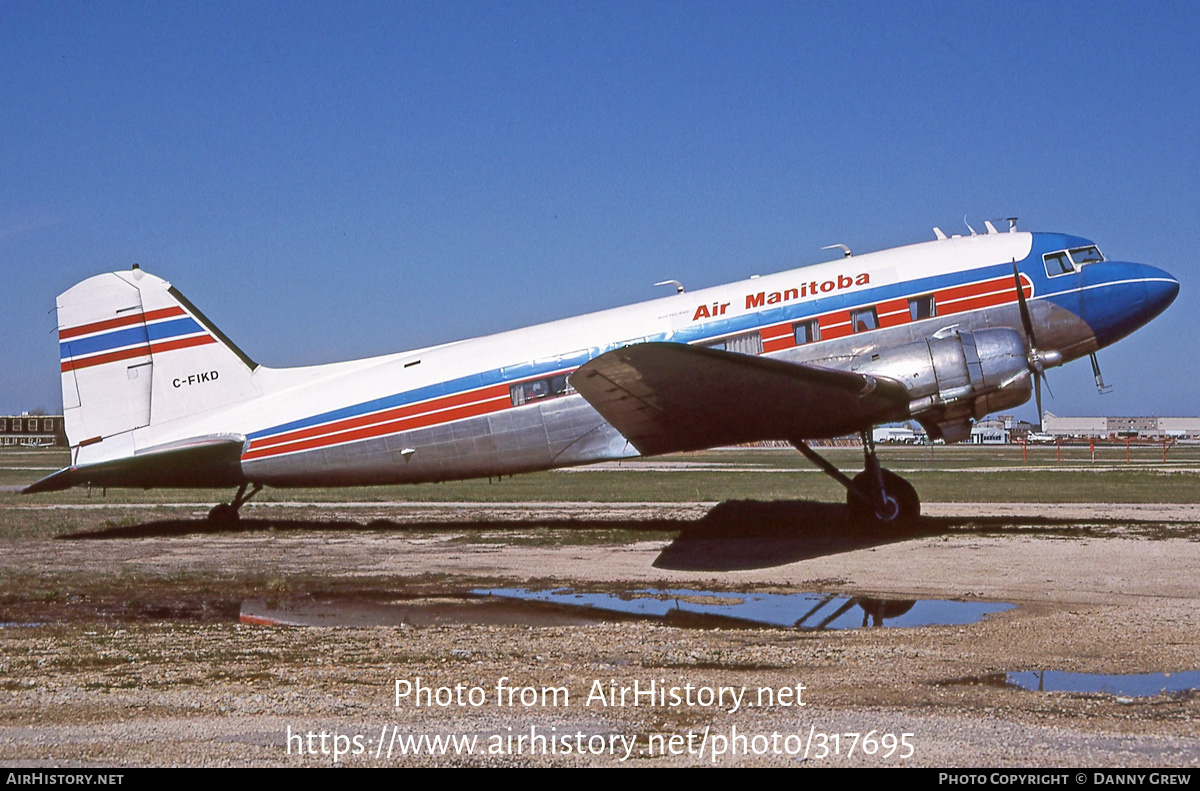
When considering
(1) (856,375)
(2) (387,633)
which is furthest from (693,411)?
(2) (387,633)

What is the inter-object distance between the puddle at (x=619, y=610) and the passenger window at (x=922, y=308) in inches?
250

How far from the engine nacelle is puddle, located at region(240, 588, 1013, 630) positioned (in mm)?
5276

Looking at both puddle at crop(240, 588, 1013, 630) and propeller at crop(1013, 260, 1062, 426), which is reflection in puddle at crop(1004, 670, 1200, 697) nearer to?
puddle at crop(240, 588, 1013, 630)

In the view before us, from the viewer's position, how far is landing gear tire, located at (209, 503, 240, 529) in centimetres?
1777

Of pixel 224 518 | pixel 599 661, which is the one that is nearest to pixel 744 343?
pixel 599 661

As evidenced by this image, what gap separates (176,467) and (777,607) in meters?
11.6

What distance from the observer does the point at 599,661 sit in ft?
23.2

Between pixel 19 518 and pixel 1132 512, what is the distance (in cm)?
2233

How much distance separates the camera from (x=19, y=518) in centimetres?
2066

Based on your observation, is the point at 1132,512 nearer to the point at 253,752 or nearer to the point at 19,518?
the point at 253,752

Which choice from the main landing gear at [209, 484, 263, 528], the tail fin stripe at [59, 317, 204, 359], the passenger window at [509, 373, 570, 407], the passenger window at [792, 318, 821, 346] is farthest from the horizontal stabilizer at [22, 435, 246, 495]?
the passenger window at [792, 318, 821, 346]

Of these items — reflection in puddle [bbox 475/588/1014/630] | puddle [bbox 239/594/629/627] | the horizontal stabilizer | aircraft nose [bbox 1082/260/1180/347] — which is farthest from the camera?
the horizontal stabilizer

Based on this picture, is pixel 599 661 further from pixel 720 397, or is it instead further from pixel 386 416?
pixel 386 416
